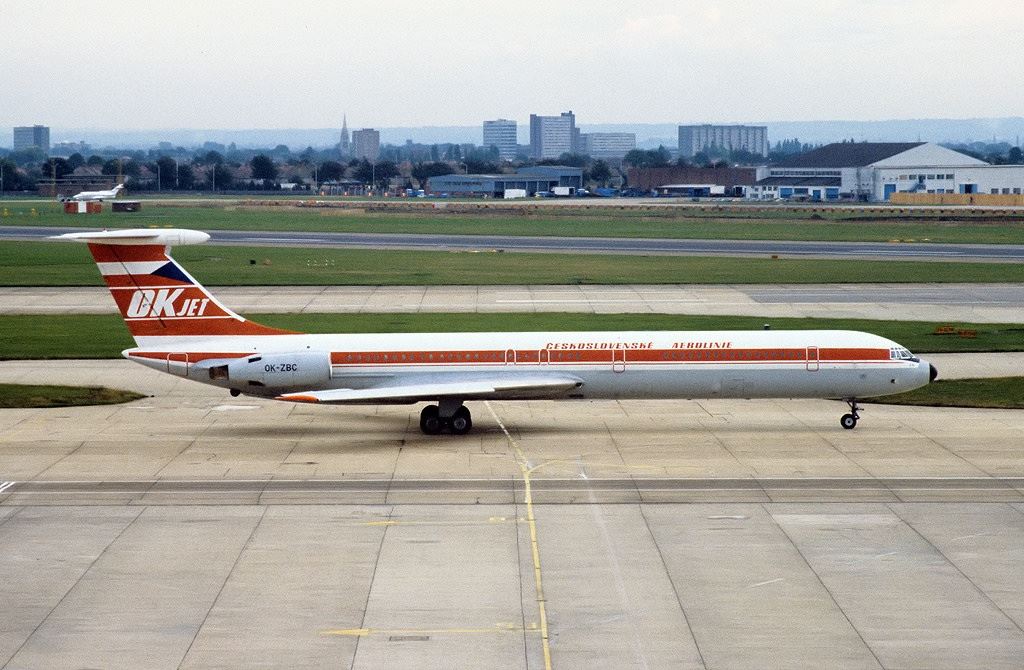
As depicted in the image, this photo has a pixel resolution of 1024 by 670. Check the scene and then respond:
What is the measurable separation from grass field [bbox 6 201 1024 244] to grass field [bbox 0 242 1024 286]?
25371mm

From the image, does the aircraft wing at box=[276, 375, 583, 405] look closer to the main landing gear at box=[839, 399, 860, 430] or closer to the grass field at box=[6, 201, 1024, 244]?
the main landing gear at box=[839, 399, 860, 430]

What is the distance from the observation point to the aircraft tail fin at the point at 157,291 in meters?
41.1

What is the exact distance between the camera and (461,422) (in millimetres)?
41594

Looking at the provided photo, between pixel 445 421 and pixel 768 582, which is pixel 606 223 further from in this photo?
pixel 768 582

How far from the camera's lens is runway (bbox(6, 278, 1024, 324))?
70.1m

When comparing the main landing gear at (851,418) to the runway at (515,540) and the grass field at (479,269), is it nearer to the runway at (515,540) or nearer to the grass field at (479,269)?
the runway at (515,540)

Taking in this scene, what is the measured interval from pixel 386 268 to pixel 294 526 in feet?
209

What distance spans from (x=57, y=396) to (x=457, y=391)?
16.4 meters

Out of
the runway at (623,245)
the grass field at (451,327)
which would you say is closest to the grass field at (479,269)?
the runway at (623,245)

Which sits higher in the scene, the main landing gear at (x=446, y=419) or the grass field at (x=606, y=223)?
the grass field at (x=606, y=223)

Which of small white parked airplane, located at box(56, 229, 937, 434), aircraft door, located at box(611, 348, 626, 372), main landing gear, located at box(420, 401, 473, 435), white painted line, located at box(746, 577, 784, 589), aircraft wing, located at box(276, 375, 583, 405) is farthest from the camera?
main landing gear, located at box(420, 401, 473, 435)

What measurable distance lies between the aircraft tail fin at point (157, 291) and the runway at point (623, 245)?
66714 mm

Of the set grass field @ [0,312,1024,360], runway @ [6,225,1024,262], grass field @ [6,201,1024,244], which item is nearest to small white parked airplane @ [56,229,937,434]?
grass field @ [0,312,1024,360]

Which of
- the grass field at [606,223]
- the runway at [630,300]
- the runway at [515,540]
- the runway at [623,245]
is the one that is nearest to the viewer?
the runway at [515,540]
